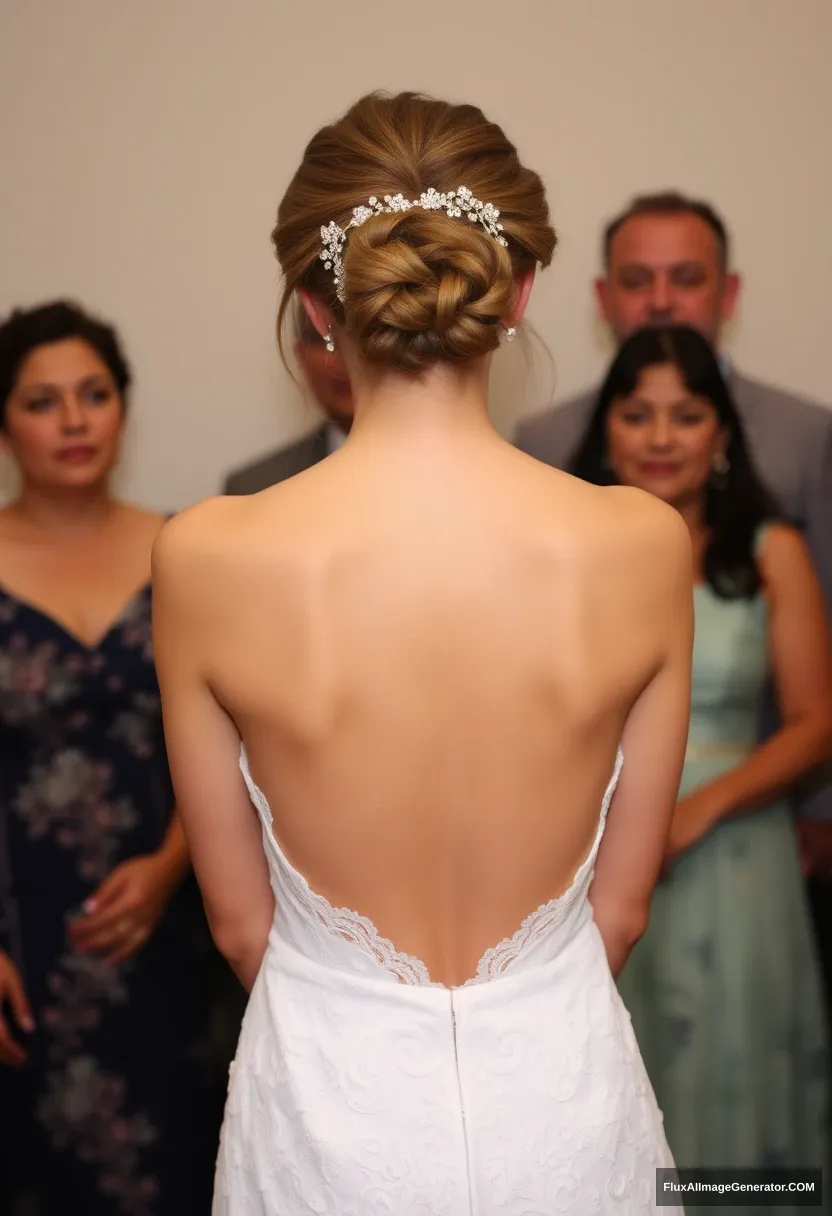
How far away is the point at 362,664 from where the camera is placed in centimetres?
106

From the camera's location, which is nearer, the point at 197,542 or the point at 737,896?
the point at 197,542

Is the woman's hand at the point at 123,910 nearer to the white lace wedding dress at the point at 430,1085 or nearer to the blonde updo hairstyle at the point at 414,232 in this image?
the white lace wedding dress at the point at 430,1085

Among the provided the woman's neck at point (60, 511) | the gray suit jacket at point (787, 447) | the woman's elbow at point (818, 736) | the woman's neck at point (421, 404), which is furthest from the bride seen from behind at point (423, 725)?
the gray suit jacket at point (787, 447)

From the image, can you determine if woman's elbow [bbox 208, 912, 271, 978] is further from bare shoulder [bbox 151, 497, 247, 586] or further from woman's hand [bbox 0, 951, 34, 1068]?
woman's hand [bbox 0, 951, 34, 1068]

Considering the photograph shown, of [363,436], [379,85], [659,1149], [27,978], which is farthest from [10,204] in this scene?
[659,1149]

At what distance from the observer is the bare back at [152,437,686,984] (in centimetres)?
106

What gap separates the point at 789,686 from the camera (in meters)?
2.12

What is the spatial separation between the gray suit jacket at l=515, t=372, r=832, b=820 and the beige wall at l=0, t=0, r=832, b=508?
0.10 metres

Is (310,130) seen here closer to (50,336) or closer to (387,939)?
(50,336)

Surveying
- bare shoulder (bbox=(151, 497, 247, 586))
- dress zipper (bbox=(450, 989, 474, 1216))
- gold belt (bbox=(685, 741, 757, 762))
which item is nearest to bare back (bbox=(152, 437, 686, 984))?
bare shoulder (bbox=(151, 497, 247, 586))

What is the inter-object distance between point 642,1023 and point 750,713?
53 centimetres

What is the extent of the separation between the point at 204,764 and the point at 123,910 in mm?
1008

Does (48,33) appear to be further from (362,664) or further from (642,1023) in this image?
(642,1023)

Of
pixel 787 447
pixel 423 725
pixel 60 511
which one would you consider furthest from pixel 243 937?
pixel 787 447
